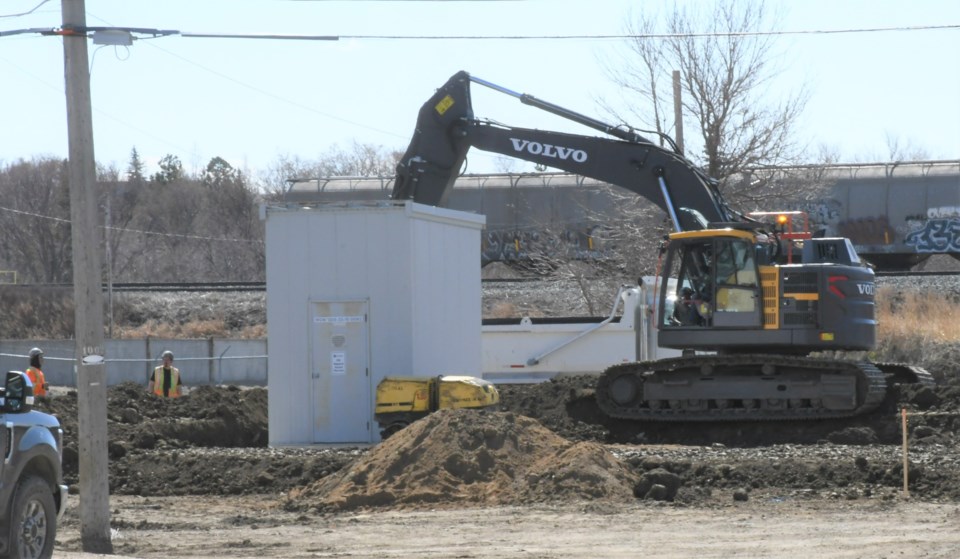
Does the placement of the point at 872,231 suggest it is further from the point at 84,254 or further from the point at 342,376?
the point at 84,254

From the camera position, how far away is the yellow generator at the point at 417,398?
57.0 ft

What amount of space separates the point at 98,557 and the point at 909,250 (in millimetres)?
33153

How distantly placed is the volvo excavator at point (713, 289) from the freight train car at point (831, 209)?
16.1 metres

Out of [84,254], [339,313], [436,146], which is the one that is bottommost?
[339,313]

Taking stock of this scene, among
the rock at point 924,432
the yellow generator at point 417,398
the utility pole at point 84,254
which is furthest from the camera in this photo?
the rock at point 924,432

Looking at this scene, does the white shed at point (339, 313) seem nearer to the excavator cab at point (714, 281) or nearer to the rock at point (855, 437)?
the excavator cab at point (714, 281)

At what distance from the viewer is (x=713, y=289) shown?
19328 millimetres

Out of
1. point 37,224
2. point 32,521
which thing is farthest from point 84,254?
point 37,224

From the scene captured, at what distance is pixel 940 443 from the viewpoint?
56.6 feet

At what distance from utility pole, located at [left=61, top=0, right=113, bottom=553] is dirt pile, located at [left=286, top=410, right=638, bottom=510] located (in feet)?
9.10

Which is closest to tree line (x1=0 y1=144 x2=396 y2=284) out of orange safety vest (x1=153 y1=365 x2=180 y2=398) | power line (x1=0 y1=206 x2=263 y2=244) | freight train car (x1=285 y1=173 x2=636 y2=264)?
power line (x1=0 y1=206 x2=263 y2=244)

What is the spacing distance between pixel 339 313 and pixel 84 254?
7425mm

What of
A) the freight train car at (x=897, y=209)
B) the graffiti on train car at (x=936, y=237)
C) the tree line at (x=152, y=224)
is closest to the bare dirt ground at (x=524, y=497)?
the graffiti on train car at (x=936, y=237)

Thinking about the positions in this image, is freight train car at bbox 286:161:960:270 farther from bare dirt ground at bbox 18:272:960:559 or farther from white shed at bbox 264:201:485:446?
bare dirt ground at bbox 18:272:960:559
